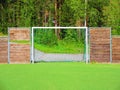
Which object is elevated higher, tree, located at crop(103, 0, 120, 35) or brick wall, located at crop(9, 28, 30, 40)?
tree, located at crop(103, 0, 120, 35)

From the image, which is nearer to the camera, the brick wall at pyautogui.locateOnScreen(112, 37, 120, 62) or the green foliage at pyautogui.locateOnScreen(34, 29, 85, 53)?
the brick wall at pyautogui.locateOnScreen(112, 37, 120, 62)

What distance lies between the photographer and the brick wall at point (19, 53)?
24.5 metres

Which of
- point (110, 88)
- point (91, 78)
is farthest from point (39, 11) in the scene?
point (110, 88)

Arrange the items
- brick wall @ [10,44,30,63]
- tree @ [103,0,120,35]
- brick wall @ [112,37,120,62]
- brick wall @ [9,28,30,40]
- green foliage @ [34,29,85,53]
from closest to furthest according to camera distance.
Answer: brick wall @ [10,44,30,63] → brick wall @ [9,28,30,40] → brick wall @ [112,37,120,62] → green foliage @ [34,29,85,53] → tree @ [103,0,120,35]

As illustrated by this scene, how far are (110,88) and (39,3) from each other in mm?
36997

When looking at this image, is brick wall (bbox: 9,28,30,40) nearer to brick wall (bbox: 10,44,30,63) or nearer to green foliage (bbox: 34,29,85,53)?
brick wall (bbox: 10,44,30,63)

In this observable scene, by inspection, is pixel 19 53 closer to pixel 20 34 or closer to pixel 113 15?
pixel 20 34

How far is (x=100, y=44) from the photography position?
983 inches

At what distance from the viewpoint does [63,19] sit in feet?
155

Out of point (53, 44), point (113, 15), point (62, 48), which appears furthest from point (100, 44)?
point (113, 15)

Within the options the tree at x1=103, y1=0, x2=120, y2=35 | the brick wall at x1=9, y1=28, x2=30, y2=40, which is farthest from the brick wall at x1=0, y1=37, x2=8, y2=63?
the tree at x1=103, y1=0, x2=120, y2=35

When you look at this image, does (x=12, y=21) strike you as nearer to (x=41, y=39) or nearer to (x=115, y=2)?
(x=115, y=2)

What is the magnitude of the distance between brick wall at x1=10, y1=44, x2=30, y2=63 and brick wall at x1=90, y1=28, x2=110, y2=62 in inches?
142

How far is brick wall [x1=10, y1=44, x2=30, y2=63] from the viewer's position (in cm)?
2453
